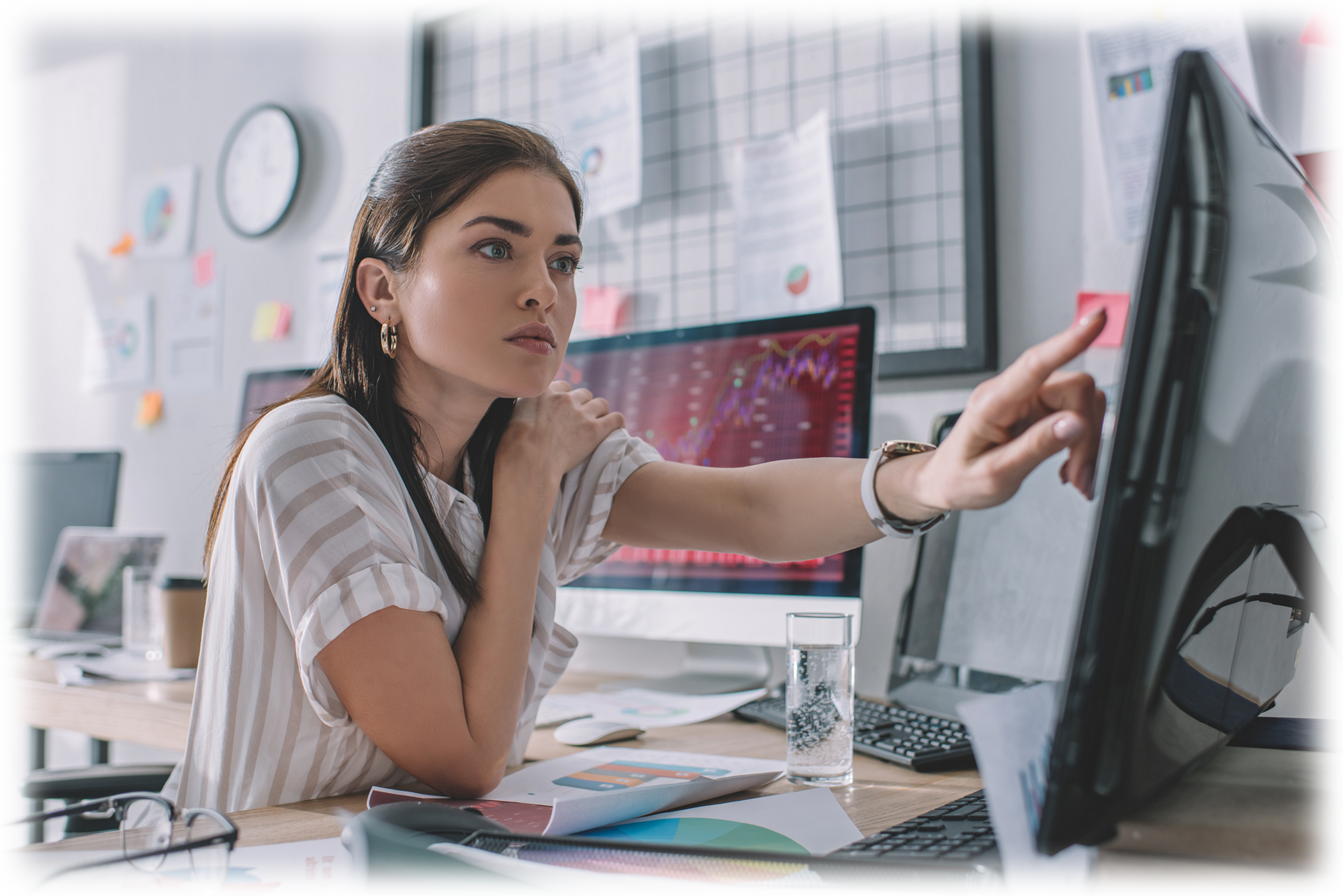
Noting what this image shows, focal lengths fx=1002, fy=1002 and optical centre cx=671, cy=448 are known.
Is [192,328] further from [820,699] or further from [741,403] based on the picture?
[820,699]

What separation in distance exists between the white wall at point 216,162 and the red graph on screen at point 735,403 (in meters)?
0.18

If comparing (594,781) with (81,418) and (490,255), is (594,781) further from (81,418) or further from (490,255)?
(81,418)

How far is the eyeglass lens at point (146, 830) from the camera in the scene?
1.55ft

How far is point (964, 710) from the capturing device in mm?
406

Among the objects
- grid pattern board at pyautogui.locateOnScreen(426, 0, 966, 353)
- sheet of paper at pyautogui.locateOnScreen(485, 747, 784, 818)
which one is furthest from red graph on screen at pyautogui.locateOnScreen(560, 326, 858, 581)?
sheet of paper at pyautogui.locateOnScreen(485, 747, 784, 818)

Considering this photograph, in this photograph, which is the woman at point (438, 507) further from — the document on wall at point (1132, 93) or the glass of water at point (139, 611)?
the glass of water at point (139, 611)

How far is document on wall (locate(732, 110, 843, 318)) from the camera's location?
133 cm

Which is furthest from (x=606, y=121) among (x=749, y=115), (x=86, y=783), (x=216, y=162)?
(x=86, y=783)

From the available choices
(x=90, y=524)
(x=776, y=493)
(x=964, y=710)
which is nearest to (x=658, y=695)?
(x=776, y=493)

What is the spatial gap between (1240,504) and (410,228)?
658 millimetres

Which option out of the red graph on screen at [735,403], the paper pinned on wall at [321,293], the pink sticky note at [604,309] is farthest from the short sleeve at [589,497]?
the paper pinned on wall at [321,293]

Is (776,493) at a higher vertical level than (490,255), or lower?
lower

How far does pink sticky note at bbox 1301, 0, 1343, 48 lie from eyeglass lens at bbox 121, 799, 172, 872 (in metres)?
1.20

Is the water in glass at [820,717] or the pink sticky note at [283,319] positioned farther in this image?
the pink sticky note at [283,319]
